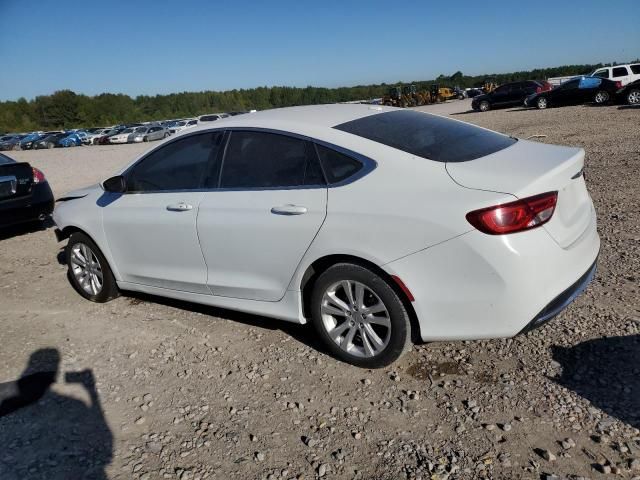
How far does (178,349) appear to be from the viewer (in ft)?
12.6

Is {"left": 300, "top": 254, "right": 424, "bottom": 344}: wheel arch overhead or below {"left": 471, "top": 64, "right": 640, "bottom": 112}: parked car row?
overhead

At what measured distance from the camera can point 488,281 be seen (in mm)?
2695

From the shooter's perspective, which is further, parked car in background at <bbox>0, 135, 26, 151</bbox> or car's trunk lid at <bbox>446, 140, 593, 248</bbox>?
parked car in background at <bbox>0, 135, 26, 151</bbox>

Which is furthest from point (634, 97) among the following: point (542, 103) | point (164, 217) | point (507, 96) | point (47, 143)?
point (47, 143)

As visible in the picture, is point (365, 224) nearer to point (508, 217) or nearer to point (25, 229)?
point (508, 217)

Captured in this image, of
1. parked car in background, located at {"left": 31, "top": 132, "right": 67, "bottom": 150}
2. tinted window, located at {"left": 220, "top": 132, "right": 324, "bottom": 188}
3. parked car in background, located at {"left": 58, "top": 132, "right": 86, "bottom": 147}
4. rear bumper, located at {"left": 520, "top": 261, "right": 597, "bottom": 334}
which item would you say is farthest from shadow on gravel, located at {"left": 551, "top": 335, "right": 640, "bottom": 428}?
parked car in background, located at {"left": 31, "top": 132, "right": 67, "bottom": 150}

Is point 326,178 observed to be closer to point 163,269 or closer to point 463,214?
point 463,214

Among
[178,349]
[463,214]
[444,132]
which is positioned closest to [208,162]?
[178,349]

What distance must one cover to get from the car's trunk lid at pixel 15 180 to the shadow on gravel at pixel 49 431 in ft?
14.5

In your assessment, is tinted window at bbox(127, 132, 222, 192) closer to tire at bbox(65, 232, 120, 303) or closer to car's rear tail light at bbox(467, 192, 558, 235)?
tire at bbox(65, 232, 120, 303)

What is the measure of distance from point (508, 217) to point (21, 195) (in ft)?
23.0

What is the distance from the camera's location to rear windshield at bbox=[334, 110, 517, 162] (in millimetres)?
3133

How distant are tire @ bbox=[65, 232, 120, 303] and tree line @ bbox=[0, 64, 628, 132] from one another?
75028 mm

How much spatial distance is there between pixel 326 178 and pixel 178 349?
68.7 inches
